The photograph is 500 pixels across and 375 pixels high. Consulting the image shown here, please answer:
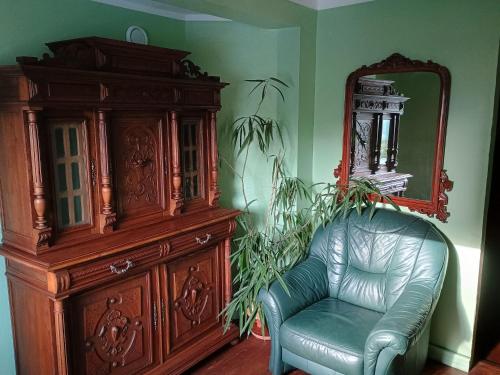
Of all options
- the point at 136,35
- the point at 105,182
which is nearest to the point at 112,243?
the point at 105,182

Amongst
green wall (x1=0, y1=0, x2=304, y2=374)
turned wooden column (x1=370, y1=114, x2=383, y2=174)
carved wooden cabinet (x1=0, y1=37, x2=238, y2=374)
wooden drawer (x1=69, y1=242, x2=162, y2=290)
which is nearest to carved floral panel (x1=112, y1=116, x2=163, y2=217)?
carved wooden cabinet (x1=0, y1=37, x2=238, y2=374)

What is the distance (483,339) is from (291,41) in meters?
2.35

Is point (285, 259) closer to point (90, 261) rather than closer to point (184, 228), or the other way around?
point (184, 228)

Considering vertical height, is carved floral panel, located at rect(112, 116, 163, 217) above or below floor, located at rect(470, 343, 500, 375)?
above

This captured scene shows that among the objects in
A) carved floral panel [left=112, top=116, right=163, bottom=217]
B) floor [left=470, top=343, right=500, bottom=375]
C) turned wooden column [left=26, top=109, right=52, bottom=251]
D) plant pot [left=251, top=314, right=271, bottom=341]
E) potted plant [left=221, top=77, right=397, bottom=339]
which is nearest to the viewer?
turned wooden column [left=26, top=109, right=52, bottom=251]

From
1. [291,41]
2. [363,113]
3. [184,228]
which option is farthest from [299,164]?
[184,228]

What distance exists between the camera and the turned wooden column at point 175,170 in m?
2.37

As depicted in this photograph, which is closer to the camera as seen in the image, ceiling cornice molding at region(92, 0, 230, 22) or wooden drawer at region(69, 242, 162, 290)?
wooden drawer at region(69, 242, 162, 290)

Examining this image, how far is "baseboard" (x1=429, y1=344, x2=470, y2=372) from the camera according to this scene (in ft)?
8.50

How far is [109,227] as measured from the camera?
213 cm

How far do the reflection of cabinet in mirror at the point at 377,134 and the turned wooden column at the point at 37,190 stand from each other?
1.97m

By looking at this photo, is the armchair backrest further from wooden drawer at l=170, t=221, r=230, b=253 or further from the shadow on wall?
wooden drawer at l=170, t=221, r=230, b=253

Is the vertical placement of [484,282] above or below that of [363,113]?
below

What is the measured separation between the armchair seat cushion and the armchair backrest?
0.15m
